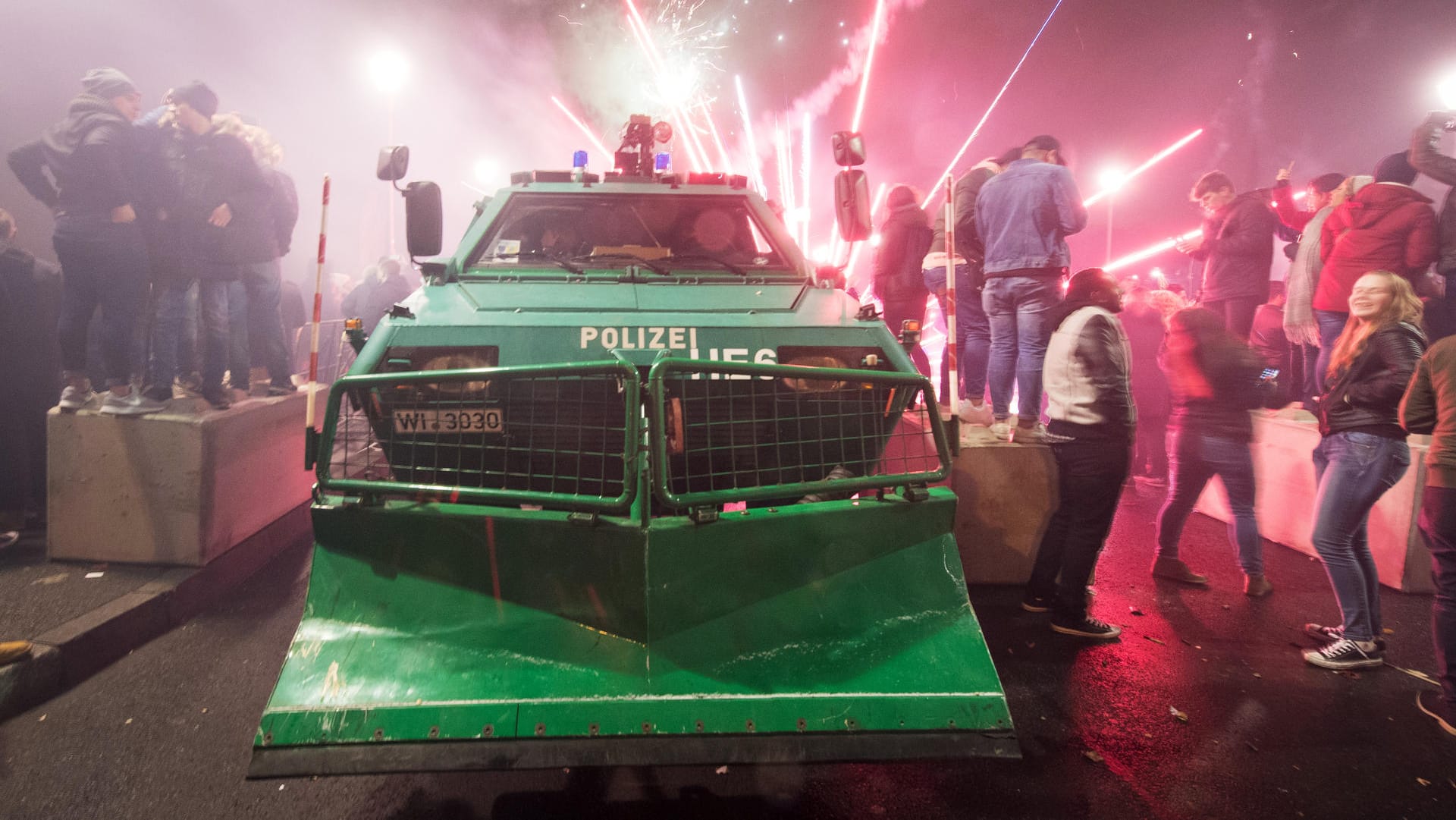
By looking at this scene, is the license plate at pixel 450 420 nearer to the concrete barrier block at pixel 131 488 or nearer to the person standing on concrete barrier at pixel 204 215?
the concrete barrier block at pixel 131 488

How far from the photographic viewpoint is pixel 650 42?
21.1 m

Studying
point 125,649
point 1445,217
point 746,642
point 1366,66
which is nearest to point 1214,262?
point 1445,217

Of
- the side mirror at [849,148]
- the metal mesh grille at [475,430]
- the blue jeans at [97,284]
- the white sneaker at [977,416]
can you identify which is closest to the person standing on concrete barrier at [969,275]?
the white sneaker at [977,416]

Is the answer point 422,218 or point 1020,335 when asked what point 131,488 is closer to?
point 422,218

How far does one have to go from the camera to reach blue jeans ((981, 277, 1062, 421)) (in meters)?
4.72

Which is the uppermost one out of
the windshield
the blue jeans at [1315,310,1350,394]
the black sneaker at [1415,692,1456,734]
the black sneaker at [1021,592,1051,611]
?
the windshield

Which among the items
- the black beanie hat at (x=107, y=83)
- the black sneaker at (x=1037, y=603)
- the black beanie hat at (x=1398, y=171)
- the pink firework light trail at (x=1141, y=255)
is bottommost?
the black sneaker at (x=1037, y=603)

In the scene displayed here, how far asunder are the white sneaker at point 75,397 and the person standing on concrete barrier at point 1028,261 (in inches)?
241

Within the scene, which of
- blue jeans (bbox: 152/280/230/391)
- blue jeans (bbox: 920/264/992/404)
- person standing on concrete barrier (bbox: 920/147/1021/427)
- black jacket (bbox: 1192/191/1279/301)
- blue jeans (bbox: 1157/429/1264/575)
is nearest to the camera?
blue jeans (bbox: 1157/429/1264/575)

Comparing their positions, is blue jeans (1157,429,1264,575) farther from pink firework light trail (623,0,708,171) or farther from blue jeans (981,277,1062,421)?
pink firework light trail (623,0,708,171)

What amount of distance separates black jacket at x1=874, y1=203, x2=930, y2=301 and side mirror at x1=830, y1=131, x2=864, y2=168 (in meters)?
2.29

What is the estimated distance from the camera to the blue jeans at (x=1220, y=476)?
13.7 feet

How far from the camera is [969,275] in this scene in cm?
573

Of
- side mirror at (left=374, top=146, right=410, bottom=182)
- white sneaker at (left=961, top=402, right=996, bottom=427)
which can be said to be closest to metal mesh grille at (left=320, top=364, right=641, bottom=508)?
side mirror at (left=374, top=146, right=410, bottom=182)
